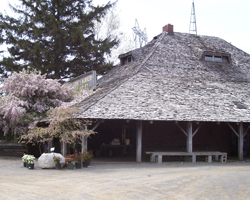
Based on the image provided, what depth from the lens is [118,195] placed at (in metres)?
9.02

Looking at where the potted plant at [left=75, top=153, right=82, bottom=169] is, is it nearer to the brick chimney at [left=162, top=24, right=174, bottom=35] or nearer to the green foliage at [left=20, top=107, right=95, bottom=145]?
the green foliage at [left=20, top=107, right=95, bottom=145]

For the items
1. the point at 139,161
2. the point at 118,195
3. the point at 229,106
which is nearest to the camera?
the point at 118,195

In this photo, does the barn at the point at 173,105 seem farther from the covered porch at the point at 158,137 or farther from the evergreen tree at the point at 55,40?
the evergreen tree at the point at 55,40

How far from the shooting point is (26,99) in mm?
21859

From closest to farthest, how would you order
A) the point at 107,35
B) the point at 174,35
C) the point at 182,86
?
the point at 182,86 → the point at 174,35 → the point at 107,35

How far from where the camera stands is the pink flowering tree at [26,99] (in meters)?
20.3

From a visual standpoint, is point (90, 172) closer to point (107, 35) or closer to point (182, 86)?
point (182, 86)

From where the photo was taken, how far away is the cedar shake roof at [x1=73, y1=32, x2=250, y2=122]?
17719 mm

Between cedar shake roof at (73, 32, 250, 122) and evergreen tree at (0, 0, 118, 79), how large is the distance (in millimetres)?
8825

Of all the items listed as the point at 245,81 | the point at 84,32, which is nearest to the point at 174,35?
the point at 245,81

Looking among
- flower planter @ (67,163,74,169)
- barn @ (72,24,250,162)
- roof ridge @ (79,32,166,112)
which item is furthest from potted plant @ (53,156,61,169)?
roof ridge @ (79,32,166,112)

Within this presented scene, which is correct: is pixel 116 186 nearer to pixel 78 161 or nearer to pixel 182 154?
pixel 78 161

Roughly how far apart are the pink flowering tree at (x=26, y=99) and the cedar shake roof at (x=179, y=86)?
2.76m

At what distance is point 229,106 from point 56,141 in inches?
458
